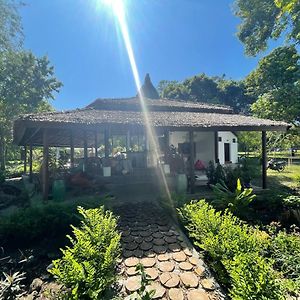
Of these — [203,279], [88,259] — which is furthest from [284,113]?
[88,259]

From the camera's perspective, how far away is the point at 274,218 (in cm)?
744

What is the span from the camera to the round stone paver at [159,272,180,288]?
3770 mm

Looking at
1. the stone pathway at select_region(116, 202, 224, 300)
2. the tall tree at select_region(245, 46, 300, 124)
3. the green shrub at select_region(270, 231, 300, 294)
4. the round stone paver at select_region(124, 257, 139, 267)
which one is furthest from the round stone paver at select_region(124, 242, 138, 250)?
the tall tree at select_region(245, 46, 300, 124)

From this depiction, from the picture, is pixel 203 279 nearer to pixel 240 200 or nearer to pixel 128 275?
pixel 128 275

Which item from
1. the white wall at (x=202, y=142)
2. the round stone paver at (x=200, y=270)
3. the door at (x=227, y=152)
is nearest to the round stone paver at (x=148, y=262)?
the round stone paver at (x=200, y=270)

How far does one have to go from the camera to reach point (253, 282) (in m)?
2.67

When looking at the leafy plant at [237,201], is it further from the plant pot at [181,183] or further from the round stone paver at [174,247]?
the round stone paver at [174,247]

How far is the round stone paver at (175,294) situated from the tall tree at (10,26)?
56.4ft

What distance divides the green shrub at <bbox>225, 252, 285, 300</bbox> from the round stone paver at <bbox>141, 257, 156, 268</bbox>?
1.84 metres

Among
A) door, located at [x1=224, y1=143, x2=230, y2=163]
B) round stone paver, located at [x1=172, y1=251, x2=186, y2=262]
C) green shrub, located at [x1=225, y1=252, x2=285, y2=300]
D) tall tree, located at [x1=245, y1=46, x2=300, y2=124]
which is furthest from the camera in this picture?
door, located at [x1=224, y1=143, x2=230, y2=163]

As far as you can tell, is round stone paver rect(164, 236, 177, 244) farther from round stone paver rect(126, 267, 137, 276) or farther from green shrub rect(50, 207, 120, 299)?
green shrub rect(50, 207, 120, 299)

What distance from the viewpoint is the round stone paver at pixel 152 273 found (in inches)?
156

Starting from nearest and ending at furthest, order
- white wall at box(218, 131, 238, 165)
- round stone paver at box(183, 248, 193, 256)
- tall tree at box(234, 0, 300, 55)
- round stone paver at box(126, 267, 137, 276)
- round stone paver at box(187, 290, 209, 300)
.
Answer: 1. round stone paver at box(187, 290, 209, 300)
2. round stone paver at box(126, 267, 137, 276)
3. round stone paver at box(183, 248, 193, 256)
4. tall tree at box(234, 0, 300, 55)
5. white wall at box(218, 131, 238, 165)

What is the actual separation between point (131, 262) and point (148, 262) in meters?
0.34
